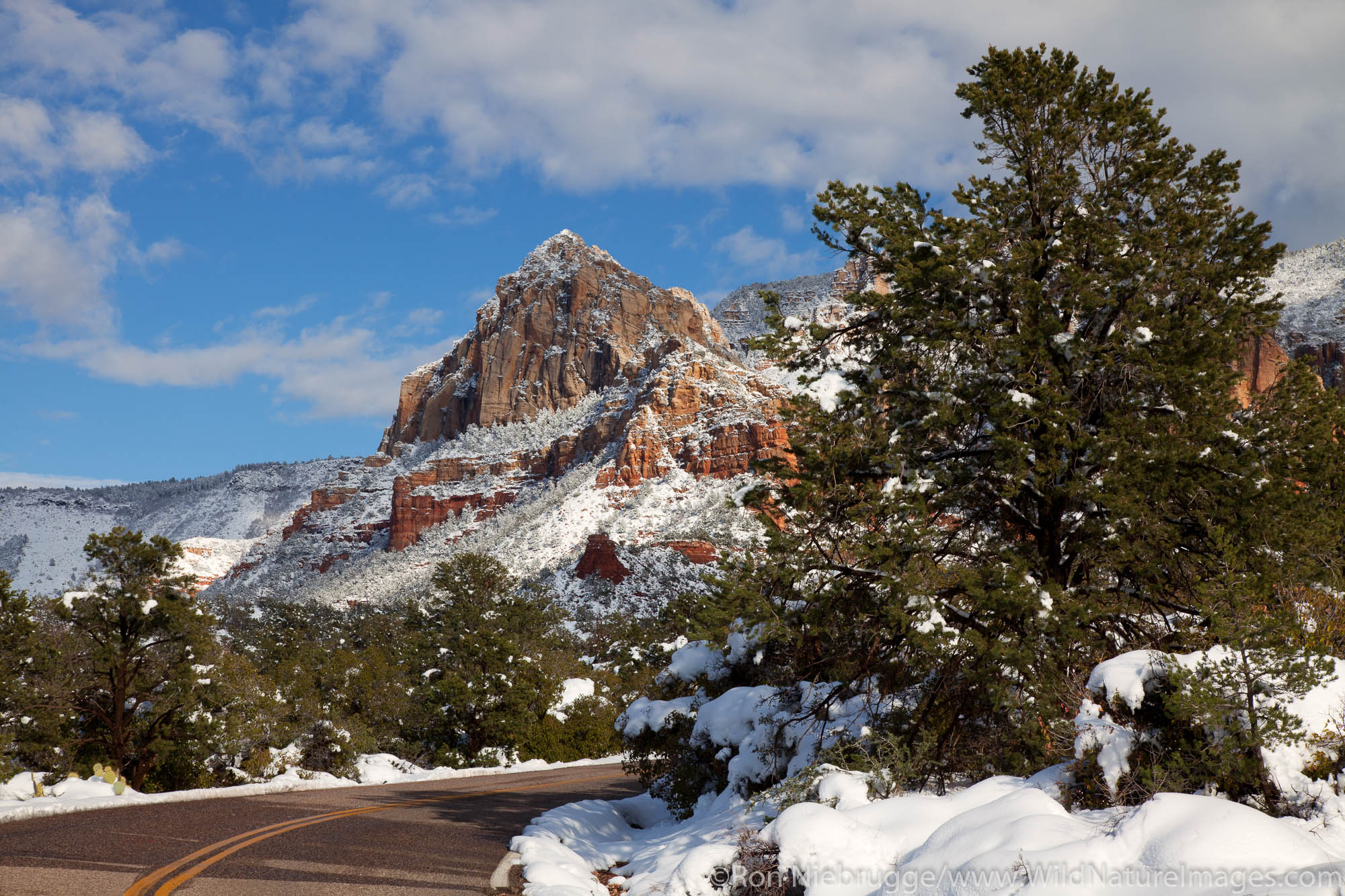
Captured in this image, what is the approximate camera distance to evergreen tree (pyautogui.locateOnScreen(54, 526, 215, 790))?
18203mm

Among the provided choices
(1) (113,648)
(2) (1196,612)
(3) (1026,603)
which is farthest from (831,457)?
(1) (113,648)

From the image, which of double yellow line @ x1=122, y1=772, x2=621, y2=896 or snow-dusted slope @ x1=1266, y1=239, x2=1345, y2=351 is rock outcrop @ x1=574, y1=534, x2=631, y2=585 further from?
snow-dusted slope @ x1=1266, y1=239, x2=1345, y2=351

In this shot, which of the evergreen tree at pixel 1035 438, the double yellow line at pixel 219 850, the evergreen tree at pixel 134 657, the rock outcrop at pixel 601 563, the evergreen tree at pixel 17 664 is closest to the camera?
the double yellow line at pixel 219 850

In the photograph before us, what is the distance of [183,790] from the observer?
49.2 feet

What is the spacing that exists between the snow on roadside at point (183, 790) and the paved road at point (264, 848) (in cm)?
40

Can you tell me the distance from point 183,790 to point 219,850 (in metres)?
7.53

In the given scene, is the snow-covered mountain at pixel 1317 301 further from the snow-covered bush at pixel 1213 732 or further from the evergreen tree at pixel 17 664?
the evergreen tree at pixel 17 664

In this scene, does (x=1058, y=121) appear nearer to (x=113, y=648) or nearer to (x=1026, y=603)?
(x=1026, y=603)

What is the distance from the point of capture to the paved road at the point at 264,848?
7453 millimetres

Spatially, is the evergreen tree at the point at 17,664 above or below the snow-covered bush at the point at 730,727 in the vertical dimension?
above

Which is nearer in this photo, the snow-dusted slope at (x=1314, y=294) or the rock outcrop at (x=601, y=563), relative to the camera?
the rock outcrop at (x=601, y=563)

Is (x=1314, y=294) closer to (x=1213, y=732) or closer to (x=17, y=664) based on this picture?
(x=1213, y=732)

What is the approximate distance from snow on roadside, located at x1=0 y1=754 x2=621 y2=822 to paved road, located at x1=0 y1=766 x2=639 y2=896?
15.9 inches

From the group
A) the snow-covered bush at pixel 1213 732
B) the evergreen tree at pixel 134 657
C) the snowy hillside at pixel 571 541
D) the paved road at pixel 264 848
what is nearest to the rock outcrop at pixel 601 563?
the snowy hillside at pixel 571 541
